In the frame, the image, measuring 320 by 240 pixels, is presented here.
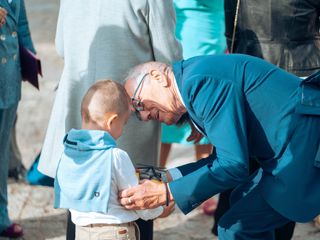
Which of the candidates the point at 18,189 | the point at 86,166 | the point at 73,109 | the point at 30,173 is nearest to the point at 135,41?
the point at 73,109

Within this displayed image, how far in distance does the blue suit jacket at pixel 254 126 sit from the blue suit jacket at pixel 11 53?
3.56ft

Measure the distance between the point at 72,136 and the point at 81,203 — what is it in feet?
0.88

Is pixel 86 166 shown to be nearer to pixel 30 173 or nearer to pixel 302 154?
pixel 302 154

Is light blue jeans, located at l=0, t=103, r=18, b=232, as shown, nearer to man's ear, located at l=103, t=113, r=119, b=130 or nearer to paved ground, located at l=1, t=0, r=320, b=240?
paved ground, located at l=1, t=0, r=320, b=240

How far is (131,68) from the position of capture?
3043 mm

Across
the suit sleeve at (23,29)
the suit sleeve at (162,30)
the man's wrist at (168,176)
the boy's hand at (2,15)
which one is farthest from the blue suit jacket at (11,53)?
the man's wrist at (168,176)

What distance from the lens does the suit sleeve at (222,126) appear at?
2570 millimetres

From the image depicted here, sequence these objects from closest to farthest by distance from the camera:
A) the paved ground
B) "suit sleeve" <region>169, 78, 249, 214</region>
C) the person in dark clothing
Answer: "suit sleeve" <region>169, 78, 249, 214</region> < the person in dark clothing < the paved ground

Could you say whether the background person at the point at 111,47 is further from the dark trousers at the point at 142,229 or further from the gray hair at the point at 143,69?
the gray hair at the point at 143,69

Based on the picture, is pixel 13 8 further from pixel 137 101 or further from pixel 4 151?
pixel 137 101

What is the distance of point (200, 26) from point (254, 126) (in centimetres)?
157

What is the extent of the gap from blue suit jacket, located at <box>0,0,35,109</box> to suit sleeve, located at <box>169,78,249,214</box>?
123 cm

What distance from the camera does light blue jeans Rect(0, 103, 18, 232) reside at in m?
3.64

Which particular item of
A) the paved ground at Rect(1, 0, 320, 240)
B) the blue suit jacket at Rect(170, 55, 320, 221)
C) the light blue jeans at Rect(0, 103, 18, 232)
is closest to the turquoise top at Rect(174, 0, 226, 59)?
the paved ground at Rect(1, 0, 320, 240)
